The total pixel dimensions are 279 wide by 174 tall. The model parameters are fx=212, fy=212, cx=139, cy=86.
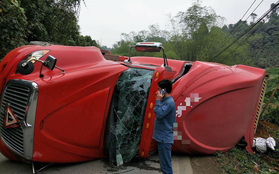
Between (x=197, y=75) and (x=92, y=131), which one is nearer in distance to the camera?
(x=92, y=131)

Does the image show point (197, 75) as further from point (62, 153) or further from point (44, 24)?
point (44, 24)

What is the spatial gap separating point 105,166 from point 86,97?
1.01 metres

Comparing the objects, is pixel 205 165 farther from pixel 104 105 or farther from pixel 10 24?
pixel 10 24

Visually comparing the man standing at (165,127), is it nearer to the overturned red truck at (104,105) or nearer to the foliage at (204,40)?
the overturned red truck at (104,105)

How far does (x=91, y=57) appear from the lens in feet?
9.92

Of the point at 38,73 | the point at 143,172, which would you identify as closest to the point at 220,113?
the point at 143,172

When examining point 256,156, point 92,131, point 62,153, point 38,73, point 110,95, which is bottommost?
point 256,156

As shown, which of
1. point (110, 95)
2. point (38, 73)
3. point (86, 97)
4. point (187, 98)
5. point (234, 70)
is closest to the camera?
point (38, 73)

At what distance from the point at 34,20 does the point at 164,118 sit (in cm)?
752

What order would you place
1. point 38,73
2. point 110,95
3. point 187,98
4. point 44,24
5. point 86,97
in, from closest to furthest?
point 38,73 < point 86,97 < point 110,95 < point 187,98 < point 44,24

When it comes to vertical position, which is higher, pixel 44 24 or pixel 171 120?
pixel 44 24

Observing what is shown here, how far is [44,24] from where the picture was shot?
9.23 meters

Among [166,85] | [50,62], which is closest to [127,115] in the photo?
[166,85]

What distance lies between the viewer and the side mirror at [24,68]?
2.30m
